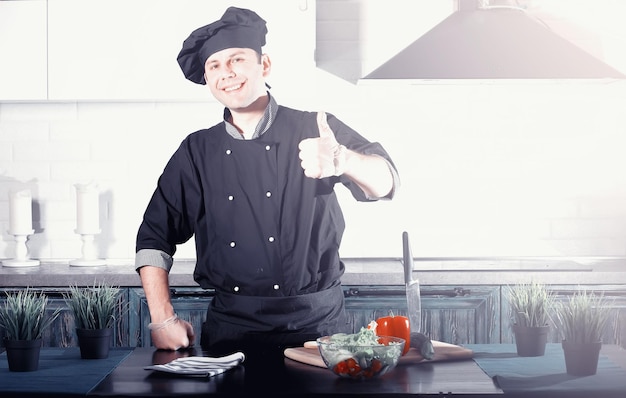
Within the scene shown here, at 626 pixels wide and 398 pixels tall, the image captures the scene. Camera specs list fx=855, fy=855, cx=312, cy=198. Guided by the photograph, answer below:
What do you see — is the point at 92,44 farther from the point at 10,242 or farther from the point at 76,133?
the point at 10,242

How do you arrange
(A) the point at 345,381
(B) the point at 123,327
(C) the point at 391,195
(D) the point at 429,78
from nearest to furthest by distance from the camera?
(A) the point at 345,381 < (C) the point at 391,195 < (D) the point at 429,78 < (B) the point at 123,327

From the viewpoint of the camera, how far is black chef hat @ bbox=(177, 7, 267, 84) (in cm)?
278

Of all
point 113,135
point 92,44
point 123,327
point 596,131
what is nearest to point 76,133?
point 113,135

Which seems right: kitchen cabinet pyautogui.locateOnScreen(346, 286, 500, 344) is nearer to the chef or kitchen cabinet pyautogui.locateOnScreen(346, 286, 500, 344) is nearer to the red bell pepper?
the chef

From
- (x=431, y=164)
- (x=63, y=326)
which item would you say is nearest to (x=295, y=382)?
(x=63, y=326)

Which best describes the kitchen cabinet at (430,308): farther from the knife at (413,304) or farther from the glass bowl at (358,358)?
the glass bowl at (358,358)

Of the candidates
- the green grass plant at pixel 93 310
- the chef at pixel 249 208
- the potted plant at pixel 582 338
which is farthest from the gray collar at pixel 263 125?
the potted plant at pixel 582 338

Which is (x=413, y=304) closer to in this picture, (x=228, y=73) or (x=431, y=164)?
(x=228, y=73)

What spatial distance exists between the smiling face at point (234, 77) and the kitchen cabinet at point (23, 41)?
1.38 metres

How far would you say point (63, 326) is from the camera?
368cm

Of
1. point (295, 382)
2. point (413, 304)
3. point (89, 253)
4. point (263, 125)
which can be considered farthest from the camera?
point (89, 253)

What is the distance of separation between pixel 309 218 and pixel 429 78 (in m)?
0.92

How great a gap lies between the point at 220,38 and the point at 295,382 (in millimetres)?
1295

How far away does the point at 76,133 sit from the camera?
4.30 metres
